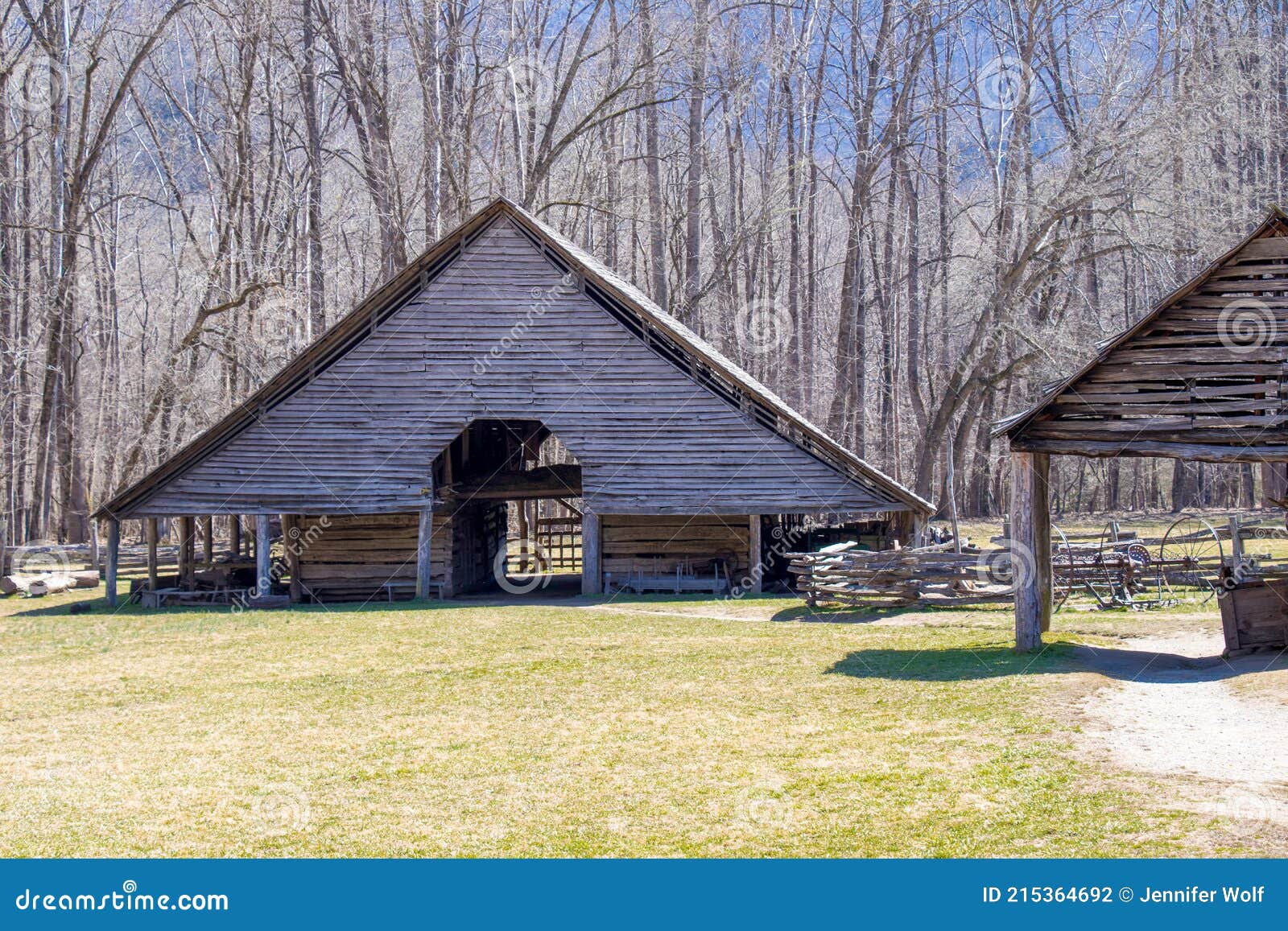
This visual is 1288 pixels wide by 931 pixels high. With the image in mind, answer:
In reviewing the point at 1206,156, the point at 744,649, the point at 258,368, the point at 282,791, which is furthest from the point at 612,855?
the point at 1206,156

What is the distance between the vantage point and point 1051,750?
11.1 meters

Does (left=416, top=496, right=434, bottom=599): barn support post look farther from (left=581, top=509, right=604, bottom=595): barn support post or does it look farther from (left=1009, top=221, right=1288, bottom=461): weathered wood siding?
(left=1009, top=221, right=1288, bottom=461): weathered wood siding

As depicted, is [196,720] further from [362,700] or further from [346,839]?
[346,839]

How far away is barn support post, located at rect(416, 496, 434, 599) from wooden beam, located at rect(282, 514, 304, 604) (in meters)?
2.61

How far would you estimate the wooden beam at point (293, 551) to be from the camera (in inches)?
1046

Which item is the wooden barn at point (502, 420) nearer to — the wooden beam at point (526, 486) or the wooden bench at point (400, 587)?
the wooden bench at point (400, 587)

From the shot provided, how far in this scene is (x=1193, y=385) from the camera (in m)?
15.3

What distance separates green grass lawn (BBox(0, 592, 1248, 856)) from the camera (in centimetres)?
911

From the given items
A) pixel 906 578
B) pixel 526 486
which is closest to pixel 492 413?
pixel 526 486

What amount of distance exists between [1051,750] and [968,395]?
96.5ft

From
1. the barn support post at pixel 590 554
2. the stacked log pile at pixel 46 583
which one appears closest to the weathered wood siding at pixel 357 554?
the barn support post at pixel 590 554

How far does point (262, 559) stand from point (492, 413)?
5.64m

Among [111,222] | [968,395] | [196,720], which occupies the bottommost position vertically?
[196,720]

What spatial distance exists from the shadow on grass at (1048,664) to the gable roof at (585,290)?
8.12 meters
